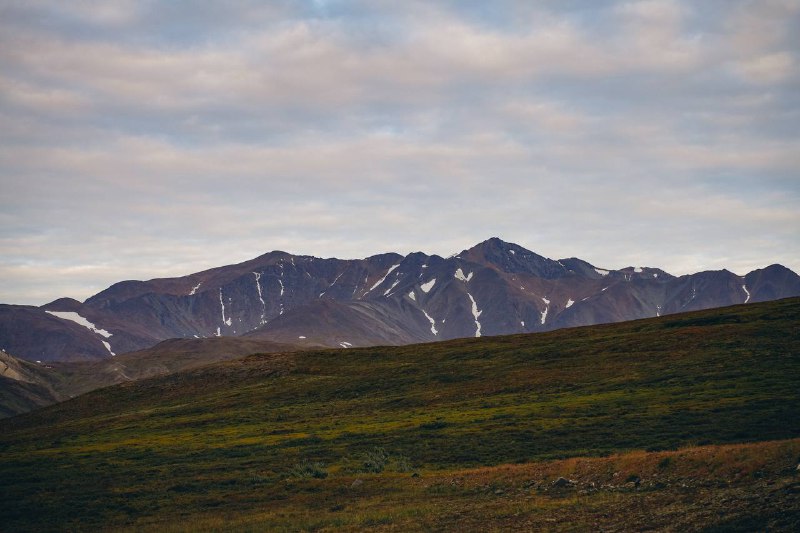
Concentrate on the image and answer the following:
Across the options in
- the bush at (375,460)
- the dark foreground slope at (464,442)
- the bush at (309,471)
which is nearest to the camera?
the dark foreground slope at (464,442)

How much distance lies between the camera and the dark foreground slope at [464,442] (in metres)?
36.6

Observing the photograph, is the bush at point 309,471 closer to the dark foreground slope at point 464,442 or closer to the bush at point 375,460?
the dark foreground slope at point 464,442

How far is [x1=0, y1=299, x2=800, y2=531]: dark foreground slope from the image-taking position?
1442 inches

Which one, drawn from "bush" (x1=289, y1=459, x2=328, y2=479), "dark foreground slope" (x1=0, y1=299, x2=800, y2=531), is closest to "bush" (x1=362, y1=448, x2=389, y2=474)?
"dark foreground slope" (x1=0, y1=299, x2=800, y2=531)

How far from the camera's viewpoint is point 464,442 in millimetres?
61969

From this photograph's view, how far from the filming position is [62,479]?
6059 centimetres

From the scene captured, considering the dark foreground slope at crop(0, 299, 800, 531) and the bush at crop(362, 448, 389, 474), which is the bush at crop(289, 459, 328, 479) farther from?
the bush at crop(362, 448, 389, 474)

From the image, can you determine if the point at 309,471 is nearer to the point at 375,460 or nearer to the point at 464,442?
the point at 375,460

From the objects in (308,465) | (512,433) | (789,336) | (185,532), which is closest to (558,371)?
(789,336)

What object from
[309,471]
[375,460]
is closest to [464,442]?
[375,460]

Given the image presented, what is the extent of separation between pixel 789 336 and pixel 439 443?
52800 millimetres

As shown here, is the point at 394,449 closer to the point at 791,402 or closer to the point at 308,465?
the point at 308,465

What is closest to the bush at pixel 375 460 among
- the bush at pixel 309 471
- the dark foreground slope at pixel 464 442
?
the dark foreground slope at pixel 464 442

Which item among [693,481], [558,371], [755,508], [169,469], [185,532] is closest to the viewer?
[755,508]
